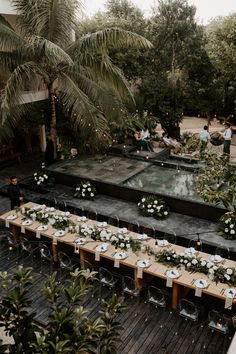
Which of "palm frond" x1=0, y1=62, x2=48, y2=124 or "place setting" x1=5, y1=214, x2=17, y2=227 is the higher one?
"palm frond" x1=0, y1=62, x2=48, y2=124

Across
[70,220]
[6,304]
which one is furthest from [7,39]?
[6,304]

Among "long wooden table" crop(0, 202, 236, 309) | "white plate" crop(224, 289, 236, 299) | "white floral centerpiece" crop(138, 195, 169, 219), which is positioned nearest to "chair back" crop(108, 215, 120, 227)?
"long wooden table" crop(0, 202, 236, 309)

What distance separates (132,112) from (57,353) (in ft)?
52.6

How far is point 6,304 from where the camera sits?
474cm

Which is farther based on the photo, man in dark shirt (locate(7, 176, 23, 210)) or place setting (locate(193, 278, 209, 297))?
man in dark shirt (locate(7, 176, 23, 210))

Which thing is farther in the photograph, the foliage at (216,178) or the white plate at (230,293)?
the white plate at (230,293)

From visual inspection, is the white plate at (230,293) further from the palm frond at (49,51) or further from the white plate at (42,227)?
the palm frond at (49,51)

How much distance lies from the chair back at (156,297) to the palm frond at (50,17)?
852cm

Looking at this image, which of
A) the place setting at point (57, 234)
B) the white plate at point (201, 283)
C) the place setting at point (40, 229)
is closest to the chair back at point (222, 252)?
the white plate at point (201, 283)

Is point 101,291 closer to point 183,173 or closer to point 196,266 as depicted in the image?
point 196,266

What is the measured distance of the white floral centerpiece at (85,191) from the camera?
12539 mm

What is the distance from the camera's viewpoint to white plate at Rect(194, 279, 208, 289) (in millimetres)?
7561

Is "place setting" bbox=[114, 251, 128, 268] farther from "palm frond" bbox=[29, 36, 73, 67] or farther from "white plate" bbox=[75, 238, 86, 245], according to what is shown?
"palm frond" bbox=[29, 36, 73, 67]

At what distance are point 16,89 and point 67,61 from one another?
67.4 inches
